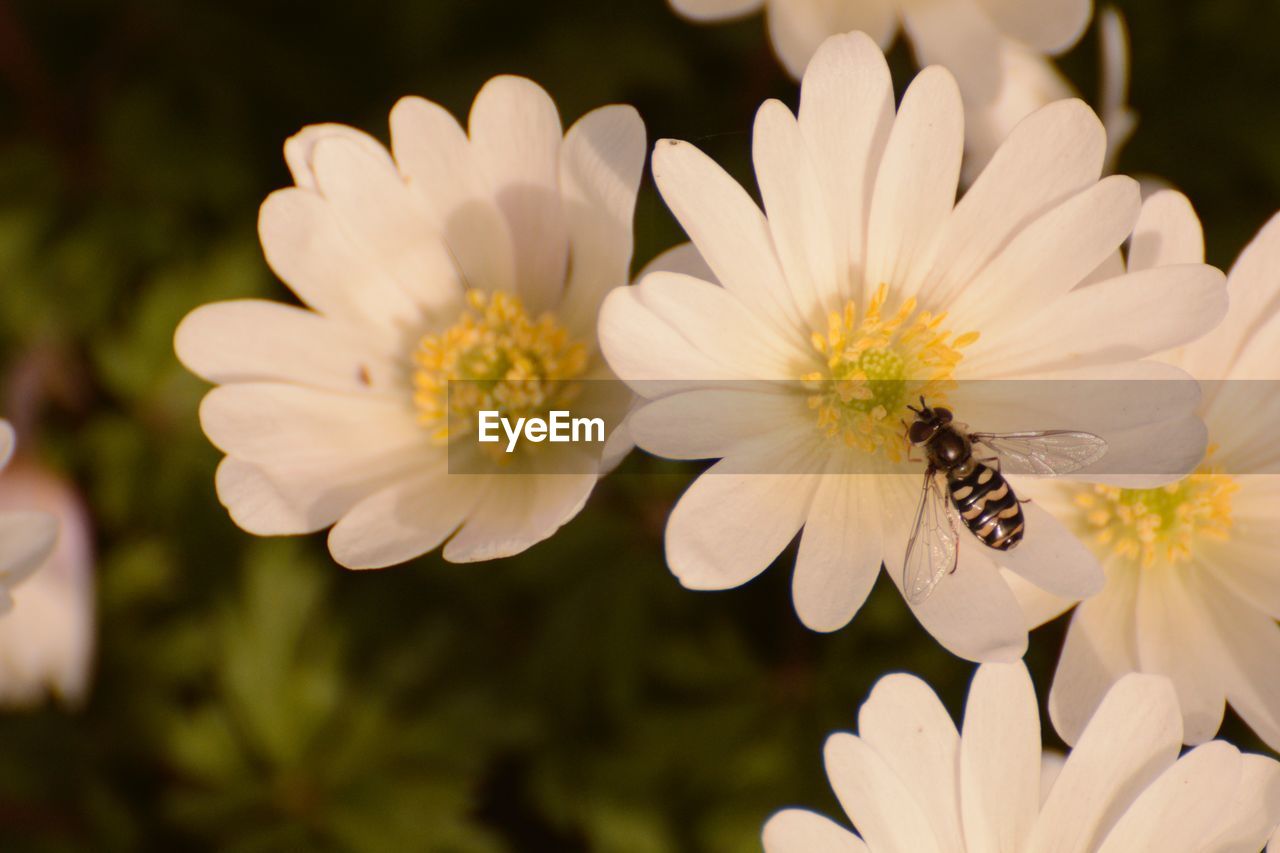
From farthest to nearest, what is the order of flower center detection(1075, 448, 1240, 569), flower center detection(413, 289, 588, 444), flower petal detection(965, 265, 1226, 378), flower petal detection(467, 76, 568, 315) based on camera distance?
1. flower center detection(413, 289, 588, 444)
2. flower center detection(1075, 448, 1240, 569)
3. flower petal detection(467, 76, 568, 315)
4. flower petal detection(965, 265, 1226, 378)

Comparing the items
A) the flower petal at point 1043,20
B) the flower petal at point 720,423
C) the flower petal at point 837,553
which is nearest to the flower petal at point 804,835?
the flower petal at point 837,553

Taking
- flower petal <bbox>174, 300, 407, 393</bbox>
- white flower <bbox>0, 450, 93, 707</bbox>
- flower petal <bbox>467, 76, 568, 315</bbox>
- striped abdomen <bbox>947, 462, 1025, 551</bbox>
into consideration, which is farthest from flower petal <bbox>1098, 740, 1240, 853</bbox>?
white flower <bbox>0, 450, 93, 707</bbox>

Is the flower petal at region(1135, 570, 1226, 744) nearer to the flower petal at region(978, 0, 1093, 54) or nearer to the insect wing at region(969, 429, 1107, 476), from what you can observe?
the insect wing at region(969, 429, 1107, 476)

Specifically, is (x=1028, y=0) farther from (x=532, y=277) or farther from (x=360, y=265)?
(x=360, y=265)

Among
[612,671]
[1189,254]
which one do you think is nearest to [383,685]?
[612,671]

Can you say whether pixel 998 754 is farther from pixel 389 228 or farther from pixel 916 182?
pixel 389 228

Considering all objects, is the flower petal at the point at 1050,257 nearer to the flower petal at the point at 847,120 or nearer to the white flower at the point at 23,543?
the flower petal at the point at 847,120
